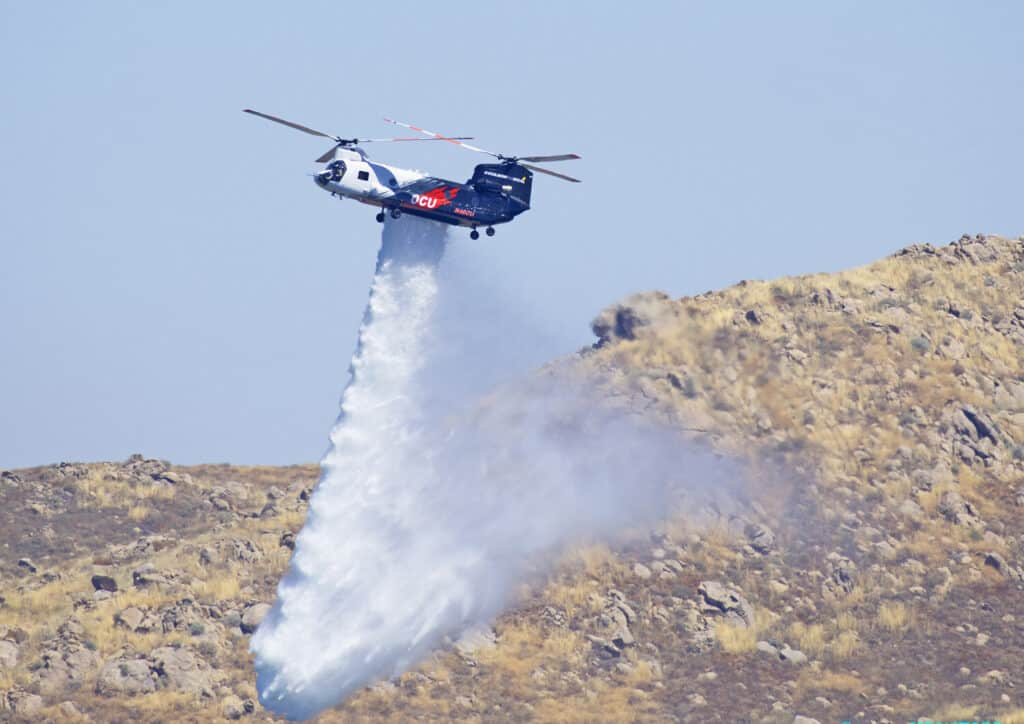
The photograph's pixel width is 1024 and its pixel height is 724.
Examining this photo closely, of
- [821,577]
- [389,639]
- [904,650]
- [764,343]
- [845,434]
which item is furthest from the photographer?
[764,343]

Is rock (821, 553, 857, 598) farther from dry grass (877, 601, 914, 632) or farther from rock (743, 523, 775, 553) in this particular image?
rock (743, 523, 775, 553)

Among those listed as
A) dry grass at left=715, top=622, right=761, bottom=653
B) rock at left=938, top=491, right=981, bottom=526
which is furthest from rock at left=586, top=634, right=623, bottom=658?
rock at left=938, top=491, right=981, bottom=526

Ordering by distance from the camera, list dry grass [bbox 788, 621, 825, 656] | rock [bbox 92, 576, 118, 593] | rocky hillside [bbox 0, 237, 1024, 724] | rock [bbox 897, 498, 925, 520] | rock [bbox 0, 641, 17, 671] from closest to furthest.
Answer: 1. rocky hillside [bbox 0, 237, 1024, 724]
2. rock [bbox 0, 641, 17, 671]
3. dry grass [bbox 788, 621, 825, 656]
4. rock [bbox 92, 576, 118, 593]
5. rock [bbox 897, 498, 925, 520]

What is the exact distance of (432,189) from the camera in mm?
56000

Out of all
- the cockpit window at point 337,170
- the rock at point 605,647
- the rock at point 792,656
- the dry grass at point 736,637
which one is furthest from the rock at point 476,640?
the cockpit window at point 337,170

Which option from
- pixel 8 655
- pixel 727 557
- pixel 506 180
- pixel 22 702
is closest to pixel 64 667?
pixel 22 702

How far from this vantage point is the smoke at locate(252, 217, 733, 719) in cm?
5547

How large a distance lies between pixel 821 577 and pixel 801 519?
3.88 metres

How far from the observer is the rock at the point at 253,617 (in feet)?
207

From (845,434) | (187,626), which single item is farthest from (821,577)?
(187,626)

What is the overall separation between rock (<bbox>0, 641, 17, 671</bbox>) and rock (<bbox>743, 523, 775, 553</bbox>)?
27.9 metres

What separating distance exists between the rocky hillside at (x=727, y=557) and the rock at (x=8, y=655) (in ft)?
0.28

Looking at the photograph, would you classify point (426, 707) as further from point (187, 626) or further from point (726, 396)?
point (726, 396)

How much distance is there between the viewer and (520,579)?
64.4 metres
